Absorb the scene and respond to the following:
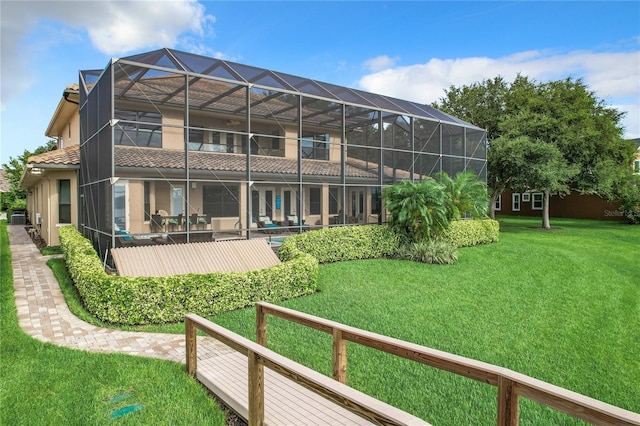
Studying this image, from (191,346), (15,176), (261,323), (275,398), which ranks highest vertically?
(15,176)

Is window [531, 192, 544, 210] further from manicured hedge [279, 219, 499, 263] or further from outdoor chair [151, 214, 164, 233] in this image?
outdoor chair [151, 214, 164, 233]

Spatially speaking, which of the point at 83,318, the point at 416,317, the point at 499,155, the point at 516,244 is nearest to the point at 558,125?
the point at 499,155

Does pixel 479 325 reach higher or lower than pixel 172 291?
lower

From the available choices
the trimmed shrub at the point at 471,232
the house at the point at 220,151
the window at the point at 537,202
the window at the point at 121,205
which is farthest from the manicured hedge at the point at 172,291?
the window at the point at 537,202

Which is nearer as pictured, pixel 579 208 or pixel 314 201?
pixel 314 201

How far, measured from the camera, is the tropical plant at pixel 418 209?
11203 mm

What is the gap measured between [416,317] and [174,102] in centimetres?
1078

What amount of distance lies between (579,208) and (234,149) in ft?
89.5

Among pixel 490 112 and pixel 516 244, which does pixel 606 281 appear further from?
pixel 490 112

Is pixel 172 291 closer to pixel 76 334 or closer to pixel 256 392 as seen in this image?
pixel 76 334

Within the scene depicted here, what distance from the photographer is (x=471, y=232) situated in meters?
14.7

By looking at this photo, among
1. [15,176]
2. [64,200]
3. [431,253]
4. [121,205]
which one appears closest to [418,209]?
[431,253]

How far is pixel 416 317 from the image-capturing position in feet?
21.6

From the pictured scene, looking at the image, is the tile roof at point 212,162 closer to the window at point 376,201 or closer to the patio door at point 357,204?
the window at point 376,201
